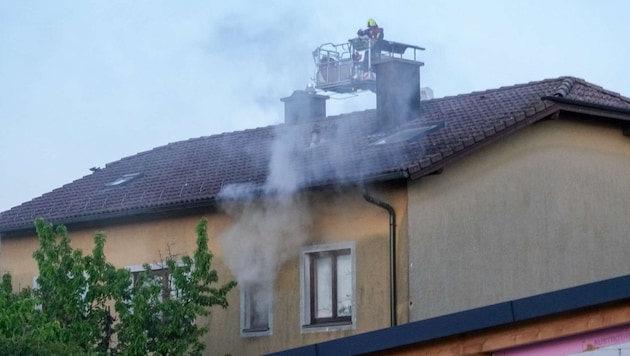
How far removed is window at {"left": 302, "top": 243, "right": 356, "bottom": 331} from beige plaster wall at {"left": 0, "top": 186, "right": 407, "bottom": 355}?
0.12 meters

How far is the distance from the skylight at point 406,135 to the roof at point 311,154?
0.07 m

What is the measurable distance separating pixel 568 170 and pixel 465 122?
1724mm

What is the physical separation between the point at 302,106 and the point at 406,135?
5.23 metres

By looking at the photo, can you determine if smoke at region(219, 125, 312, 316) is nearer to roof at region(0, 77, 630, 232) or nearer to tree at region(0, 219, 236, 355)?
roof at region(0, 77, 630, 232)

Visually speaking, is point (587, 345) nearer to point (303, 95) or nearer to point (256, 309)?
point (256, 309)

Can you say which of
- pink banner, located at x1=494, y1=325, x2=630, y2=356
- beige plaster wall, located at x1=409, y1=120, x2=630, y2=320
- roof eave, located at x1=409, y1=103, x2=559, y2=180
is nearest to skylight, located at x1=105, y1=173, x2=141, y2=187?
beige plaster wall, located at x1=409, y1=120, x2=630, y2=320

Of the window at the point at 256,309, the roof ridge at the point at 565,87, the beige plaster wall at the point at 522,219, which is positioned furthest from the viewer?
the window at the point at 256,309

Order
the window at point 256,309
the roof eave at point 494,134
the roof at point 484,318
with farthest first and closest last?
the window at point 256,309, the roof eave at point 494,134, the roof at point 484,318

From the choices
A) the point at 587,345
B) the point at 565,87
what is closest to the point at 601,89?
the point at 565,87

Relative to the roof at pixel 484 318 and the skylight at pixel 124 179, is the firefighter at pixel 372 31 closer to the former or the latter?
the skylight at pixel 124 179

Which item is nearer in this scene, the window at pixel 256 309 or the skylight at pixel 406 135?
the skylight at pixel 406 135

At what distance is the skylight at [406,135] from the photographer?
2338cm

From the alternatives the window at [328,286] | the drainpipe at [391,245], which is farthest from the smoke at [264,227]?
the drainpipe at [391,245]

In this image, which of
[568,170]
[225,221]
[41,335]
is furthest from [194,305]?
[568,170]
